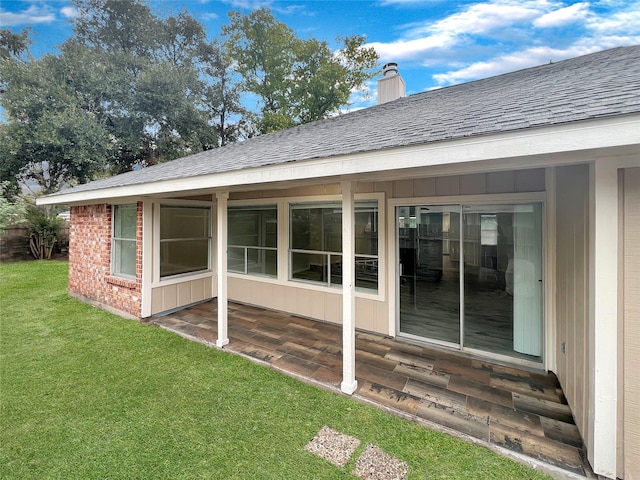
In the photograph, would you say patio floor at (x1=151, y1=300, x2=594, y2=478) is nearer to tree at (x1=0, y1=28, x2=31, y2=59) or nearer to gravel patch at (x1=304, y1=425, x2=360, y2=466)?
gravel patch at (x1=304, y1=425, x2=360, y2=466)

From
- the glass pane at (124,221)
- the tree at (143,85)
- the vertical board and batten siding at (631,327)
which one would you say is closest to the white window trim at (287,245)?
the glass pane at (124,221)

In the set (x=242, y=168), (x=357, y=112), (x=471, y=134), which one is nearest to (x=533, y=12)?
(x=357, y=112)

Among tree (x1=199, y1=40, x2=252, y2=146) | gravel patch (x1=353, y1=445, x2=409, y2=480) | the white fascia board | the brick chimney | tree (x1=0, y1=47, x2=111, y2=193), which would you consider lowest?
gravel patch (x1=353, y1=445, x2=409, y2=480)

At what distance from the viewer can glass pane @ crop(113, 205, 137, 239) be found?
6078 mm

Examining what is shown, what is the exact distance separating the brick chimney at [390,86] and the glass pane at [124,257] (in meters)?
6.42

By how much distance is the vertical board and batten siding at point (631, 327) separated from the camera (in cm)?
214

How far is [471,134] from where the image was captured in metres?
2.30

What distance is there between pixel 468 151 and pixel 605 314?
1.58 m

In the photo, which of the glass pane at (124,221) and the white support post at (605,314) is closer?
the white support post at (605,314)

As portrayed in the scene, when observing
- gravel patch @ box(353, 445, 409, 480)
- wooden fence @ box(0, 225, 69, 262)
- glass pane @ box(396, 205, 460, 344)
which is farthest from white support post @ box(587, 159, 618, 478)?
wooden fence @ box(0, 225, 69, 262)

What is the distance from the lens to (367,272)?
520 centimetres

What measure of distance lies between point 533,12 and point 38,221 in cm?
1922

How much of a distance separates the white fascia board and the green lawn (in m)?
2.42

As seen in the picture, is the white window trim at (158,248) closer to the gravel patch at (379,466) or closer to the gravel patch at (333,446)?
the gravel patch at (333,446)
